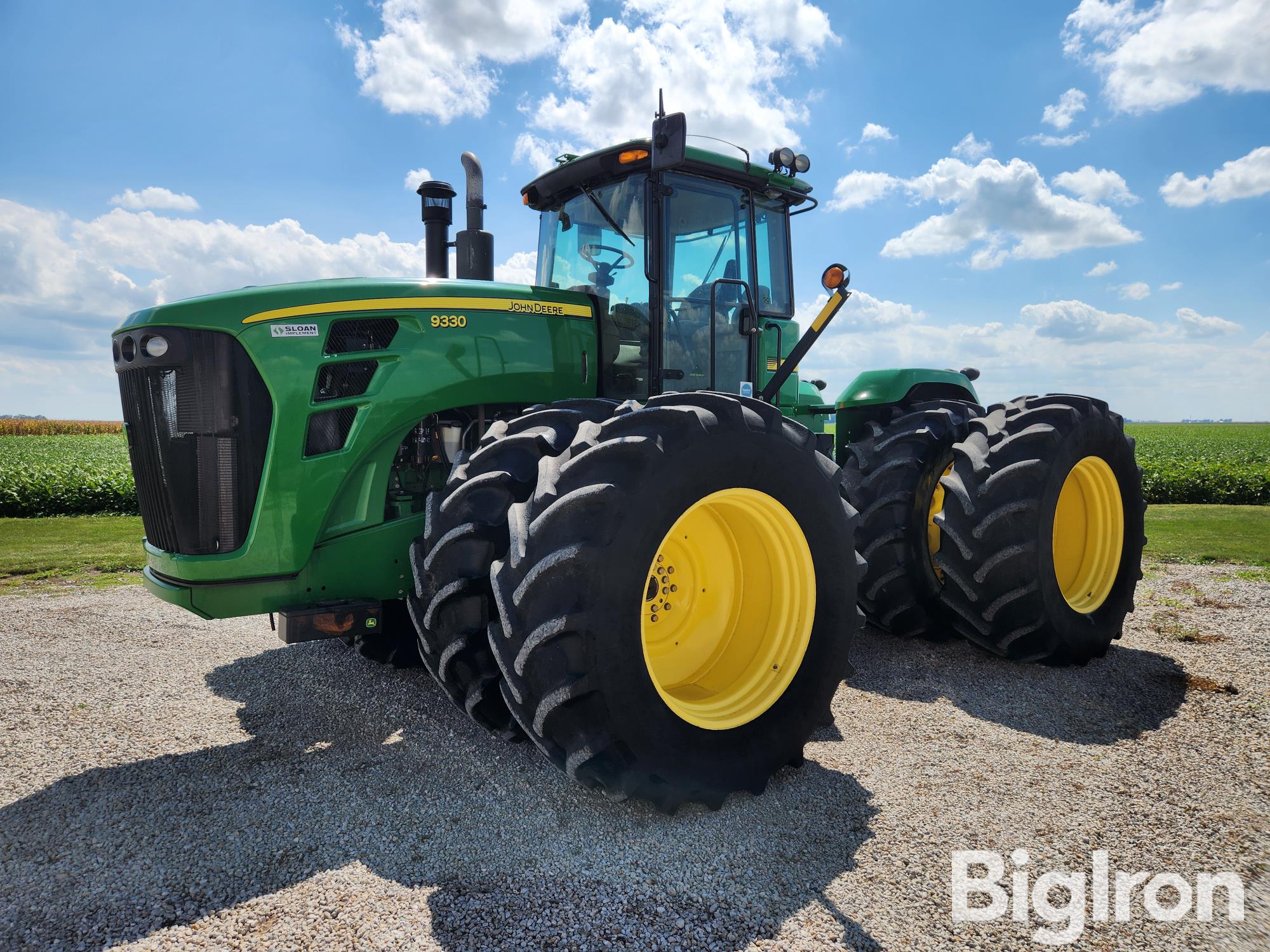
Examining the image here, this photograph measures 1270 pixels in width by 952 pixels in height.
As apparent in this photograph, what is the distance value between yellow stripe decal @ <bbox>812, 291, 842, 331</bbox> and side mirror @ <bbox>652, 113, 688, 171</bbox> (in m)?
1.33

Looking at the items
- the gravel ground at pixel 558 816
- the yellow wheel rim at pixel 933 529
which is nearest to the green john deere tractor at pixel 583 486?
the yellow wheel rim at pixel 933 529

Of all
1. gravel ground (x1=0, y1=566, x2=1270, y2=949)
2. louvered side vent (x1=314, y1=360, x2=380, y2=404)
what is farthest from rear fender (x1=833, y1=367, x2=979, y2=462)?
louvered side vent (x1=314, y1=360, x2=380, y2=404)

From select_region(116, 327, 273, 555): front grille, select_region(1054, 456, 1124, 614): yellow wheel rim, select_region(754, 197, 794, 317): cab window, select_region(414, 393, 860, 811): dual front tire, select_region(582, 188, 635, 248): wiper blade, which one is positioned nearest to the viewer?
select_region(414, 393, 860, 811): dual front tire

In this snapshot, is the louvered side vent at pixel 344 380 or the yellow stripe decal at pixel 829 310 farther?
the yellow stripe decal at pixel 829 310

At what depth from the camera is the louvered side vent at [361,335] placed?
3.40 m

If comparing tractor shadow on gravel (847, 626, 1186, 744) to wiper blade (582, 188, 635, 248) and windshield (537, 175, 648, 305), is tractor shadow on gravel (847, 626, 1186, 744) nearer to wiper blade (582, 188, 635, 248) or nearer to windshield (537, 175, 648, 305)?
windshield (537, 175, 648, 305)

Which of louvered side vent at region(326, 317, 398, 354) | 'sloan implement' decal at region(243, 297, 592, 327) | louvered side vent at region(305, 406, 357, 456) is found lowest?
louvered side vent at region(305, 406, 357, 456)

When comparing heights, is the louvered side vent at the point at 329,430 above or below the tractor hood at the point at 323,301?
below

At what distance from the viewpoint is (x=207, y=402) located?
10.6 feet

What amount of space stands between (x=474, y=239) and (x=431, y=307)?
4.23 feet

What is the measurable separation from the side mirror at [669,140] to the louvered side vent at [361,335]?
1.37m

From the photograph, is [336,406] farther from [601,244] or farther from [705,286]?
[705,286]

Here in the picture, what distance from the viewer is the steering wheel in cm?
438

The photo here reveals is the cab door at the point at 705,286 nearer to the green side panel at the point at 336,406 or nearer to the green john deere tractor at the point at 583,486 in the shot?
the green john deere tractor at the point at 583,486
